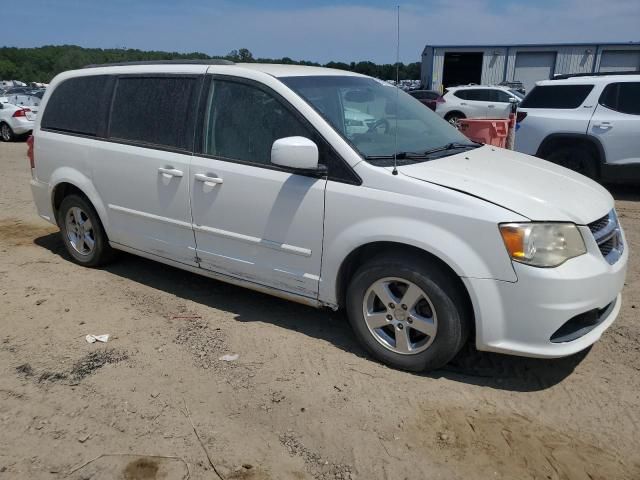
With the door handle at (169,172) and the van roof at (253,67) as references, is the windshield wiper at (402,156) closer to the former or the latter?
the van roof at (253,67)

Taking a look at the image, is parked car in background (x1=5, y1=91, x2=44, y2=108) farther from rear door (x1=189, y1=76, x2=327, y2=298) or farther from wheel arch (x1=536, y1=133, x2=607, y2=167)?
rear door (x1=189, y1=76, x2=327, y2=298)

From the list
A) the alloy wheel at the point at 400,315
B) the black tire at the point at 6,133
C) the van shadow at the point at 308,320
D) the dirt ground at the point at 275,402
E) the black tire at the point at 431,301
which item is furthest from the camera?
the black tire at the point at 6,133

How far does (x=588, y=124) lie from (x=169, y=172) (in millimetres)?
6598

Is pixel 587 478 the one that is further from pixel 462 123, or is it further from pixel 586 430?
pixel 462 123

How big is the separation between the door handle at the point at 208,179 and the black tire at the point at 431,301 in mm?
1214

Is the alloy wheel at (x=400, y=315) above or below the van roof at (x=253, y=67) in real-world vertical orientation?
below

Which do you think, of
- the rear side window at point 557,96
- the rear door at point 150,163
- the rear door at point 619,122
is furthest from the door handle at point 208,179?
the rear side window at point 557,96

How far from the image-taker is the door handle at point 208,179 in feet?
13.0

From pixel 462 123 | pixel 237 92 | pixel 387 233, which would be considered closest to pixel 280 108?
pixel 237 92

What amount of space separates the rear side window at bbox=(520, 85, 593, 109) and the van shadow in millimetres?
5969

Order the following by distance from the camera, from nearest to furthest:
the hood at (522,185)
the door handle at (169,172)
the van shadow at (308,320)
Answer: the hood at (522,185) → the van shadow at (308,320) → the door handle at (169,172)

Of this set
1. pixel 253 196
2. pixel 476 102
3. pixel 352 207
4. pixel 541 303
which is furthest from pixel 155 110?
pixel 476 102

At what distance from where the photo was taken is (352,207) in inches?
134

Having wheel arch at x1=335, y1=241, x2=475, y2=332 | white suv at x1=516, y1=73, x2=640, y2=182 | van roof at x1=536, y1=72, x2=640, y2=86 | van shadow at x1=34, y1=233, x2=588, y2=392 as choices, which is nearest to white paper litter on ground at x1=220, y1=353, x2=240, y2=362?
van shadow at x1=34, y1=233, x2=588, y2=392
